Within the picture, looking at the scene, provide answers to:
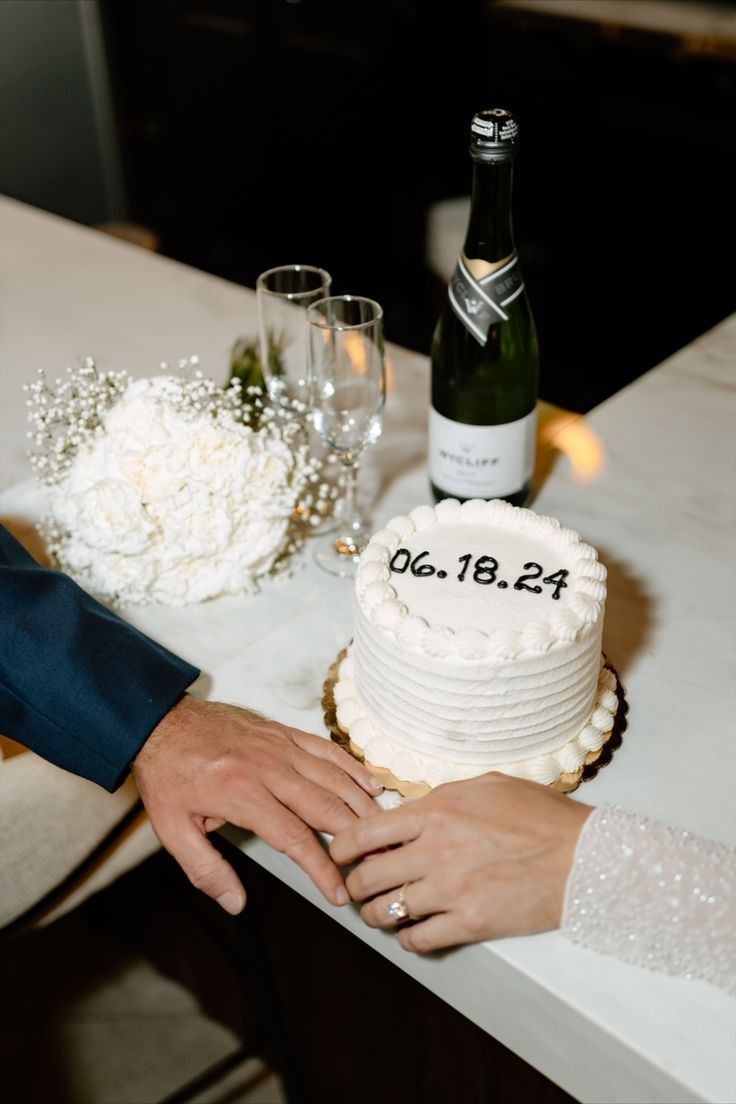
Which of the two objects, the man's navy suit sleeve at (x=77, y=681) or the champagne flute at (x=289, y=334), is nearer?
the man's navy suit sleeve at (x=77, y=681)

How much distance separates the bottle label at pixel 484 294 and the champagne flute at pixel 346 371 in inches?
4.8

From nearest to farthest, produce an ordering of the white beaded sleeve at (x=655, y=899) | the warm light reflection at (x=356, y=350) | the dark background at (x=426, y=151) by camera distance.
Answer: the white beaded sleeve at (x=655, y=899), the warm light reflection at (x=356, y=350), the dark background at (x=426, y=151)

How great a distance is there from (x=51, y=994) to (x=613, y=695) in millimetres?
1214

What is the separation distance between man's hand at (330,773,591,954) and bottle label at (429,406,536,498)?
1.41ft

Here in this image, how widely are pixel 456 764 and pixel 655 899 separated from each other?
192mm

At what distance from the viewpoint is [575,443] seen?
1.44m

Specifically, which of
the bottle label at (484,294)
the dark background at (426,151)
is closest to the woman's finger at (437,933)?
the bottle label at (484,294)

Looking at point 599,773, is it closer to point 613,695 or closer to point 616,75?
point 613,695

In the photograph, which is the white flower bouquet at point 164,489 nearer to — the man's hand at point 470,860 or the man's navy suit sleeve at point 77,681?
the man's navy suit sleeve at point 77,681

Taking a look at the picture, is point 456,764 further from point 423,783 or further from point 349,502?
point 349,502

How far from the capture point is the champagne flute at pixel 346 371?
109 cm

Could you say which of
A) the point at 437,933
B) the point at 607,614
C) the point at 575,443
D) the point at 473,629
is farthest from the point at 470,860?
the point at 575,443

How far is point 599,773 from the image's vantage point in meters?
0.92

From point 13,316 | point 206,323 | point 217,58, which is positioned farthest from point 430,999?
point 217,58
